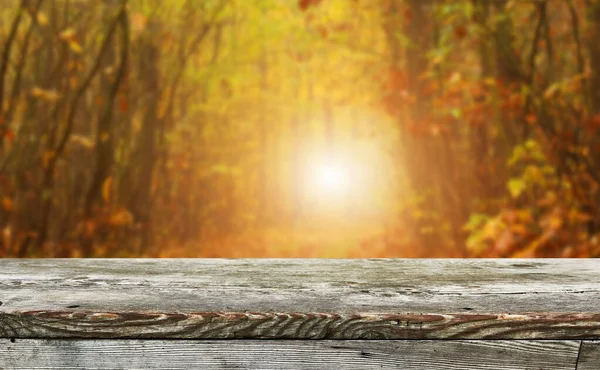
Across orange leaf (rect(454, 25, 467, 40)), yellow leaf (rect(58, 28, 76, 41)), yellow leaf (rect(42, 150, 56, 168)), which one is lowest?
yellow leaf (rect(42, 150, 56, 168))

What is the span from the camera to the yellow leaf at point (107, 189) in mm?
5320

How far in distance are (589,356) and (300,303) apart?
1.53 ft

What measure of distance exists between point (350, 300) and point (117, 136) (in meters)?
4.70

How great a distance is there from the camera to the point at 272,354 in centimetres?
111

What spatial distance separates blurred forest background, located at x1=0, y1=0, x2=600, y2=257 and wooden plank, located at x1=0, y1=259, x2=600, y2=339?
9.96 ft

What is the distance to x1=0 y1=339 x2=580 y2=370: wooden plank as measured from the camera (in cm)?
110

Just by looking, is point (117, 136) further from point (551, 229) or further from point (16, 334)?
point (16, 334)

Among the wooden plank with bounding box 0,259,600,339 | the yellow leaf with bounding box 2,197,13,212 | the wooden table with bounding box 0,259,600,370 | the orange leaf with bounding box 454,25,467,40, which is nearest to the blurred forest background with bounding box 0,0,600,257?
the yellow leaf with bounding box 2,197,13,212

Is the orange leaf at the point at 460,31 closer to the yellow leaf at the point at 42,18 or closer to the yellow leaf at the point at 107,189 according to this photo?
the yellow leaf at the point at 107,189

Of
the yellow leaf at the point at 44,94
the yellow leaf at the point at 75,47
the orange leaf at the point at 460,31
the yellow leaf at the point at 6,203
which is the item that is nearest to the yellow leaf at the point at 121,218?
the yellow leaf at the point at 6,203

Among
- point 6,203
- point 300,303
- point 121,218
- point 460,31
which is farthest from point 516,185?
point 300,303

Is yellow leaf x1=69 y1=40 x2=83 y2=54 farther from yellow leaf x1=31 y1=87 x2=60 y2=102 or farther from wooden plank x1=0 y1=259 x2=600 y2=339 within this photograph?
wooden plank x1=0 y1=259 x2=600 y2=339

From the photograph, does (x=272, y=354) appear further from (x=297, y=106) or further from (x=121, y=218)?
(x=297, y=106)

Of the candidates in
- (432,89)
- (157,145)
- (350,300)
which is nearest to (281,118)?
(157,145)
